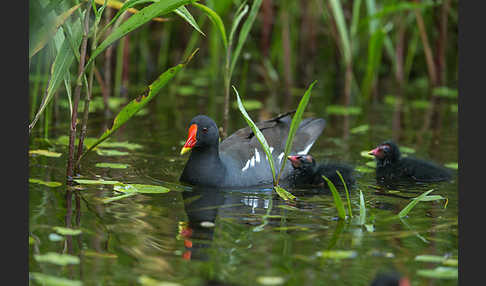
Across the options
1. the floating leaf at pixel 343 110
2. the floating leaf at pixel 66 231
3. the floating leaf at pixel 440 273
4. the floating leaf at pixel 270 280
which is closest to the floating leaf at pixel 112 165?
the floating leaf at pixel 66 231

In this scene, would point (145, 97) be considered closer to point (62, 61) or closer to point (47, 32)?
point (62, 61)

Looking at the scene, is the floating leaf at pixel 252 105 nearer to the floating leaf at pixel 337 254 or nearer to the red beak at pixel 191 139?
the red beak at pixel 191 139

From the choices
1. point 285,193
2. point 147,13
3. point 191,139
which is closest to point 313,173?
point 285,193

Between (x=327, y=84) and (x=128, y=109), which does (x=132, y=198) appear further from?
(x=327, y=84)

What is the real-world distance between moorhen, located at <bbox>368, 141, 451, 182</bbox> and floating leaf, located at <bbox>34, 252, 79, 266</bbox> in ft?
11.3

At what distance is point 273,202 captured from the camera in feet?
20.0

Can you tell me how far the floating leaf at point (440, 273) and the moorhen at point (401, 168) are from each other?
256 cm

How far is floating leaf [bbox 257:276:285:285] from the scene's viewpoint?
4.14 metres

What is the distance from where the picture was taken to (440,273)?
4.39 meters

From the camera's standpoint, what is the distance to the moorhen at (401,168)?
22.8 feet

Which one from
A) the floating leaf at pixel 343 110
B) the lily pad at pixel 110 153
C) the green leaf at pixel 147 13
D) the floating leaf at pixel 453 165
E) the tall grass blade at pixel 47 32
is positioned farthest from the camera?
the floating leaf at pixel 343 110

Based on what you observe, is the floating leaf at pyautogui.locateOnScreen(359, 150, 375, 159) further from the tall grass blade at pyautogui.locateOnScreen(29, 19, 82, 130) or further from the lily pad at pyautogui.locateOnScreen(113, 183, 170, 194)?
the tall grass blade at pyautogui.locateOnScreen(29, 19, 82, 130)

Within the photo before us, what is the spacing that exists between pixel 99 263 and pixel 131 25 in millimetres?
1901

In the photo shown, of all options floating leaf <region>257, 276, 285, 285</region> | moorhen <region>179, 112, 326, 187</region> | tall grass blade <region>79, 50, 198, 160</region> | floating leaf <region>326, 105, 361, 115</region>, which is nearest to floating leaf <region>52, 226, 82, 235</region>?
tall grass blade <region>79, 50, 198, 160</region>
